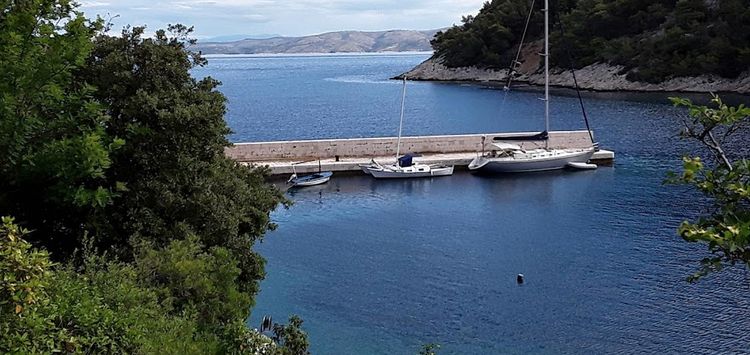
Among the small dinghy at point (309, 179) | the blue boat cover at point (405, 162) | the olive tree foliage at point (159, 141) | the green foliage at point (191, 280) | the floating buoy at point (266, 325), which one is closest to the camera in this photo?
the green foliage at point (191, 280)

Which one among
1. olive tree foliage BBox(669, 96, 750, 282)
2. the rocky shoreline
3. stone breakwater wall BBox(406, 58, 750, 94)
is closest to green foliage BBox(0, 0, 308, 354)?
olive tree foliage BBox(669, 96, 750, 282)

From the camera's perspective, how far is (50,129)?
46.2ft

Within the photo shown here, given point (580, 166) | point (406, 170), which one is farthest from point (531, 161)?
point (406, 170)

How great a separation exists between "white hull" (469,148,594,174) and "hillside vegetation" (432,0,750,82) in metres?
32.8

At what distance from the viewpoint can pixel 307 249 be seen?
29531 millimetres

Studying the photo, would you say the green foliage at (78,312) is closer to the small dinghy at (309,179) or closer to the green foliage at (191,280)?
the green foliage at (191,280)

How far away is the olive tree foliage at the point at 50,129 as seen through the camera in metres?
13.1

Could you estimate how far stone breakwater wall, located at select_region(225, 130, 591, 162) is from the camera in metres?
44.9

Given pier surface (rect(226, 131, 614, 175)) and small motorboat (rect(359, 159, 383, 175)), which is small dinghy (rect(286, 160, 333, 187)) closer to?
pier surface (rect(226, 131, 614, 175))

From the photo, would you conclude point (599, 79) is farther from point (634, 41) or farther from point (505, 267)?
point (505, 267)

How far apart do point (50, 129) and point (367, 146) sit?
110ft

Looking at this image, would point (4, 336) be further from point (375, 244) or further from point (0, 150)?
point (375, 244)

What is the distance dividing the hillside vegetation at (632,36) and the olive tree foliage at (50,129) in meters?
66.5

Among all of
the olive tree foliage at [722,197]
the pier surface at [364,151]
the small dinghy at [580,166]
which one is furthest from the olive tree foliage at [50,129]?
the small dinghy at [580,166]
